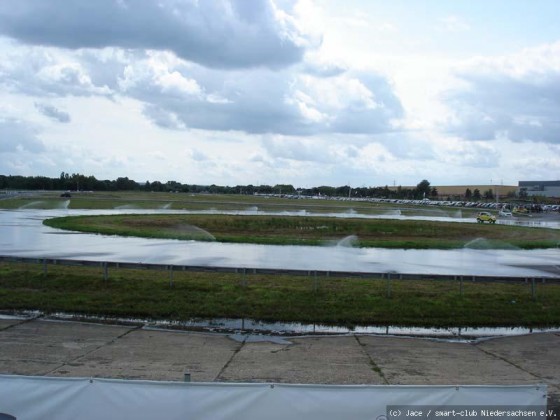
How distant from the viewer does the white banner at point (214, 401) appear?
15.1 feet

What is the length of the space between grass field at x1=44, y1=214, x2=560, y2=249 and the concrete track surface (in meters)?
22.6

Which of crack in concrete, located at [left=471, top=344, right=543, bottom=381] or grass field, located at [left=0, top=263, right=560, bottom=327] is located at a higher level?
grass field, located at [left=0, top=263, right=560, bottom=327]

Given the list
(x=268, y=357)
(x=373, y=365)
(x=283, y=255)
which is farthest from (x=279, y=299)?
(x=283, y=255)

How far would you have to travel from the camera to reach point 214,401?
182 inches

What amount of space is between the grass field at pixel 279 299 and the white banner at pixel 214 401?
8232 mm

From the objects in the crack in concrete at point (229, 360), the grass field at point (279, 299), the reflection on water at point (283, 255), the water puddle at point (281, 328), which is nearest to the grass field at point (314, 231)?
the reflection on water at point (283, 255)

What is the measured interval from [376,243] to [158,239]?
13.6m

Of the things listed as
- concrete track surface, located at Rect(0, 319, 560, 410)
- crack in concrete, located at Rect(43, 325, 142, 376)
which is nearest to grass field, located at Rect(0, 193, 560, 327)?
crack in concrete, located at Rect(43, 325, 142, 376)

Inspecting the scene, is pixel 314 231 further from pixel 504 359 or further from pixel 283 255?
pixel 504 359

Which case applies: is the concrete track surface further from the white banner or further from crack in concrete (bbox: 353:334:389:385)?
the white banner

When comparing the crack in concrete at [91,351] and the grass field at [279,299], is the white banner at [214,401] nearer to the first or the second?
the crack in concrete at [91,351]

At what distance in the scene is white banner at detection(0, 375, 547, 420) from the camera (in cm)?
462

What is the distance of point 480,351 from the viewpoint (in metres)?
10.6

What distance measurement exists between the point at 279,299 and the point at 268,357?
16.9 feet
